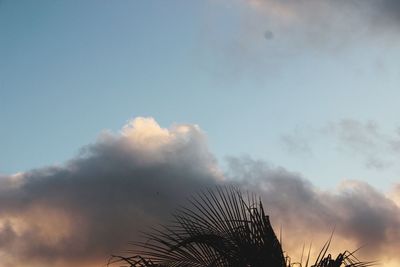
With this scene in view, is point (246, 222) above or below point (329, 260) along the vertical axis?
above

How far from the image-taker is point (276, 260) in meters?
8.16

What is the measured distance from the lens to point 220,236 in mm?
8297

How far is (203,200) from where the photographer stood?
334 inches

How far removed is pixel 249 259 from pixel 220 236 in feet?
1.62

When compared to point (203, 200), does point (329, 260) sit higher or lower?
lower

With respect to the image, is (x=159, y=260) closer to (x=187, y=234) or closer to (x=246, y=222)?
(x=187, y=234)

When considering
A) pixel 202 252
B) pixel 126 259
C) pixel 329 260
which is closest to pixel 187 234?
pixel 202 252

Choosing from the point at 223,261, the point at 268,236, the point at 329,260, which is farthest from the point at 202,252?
the point at 329,260

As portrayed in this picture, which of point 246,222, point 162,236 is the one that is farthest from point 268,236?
point 162,236

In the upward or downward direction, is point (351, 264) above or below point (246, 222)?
below

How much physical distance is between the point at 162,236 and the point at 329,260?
7.45 ft

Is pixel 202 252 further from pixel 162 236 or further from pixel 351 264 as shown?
pixel 351 264

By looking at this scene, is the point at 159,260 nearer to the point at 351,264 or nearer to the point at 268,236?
the point at 268,236

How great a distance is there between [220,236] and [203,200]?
55cm
